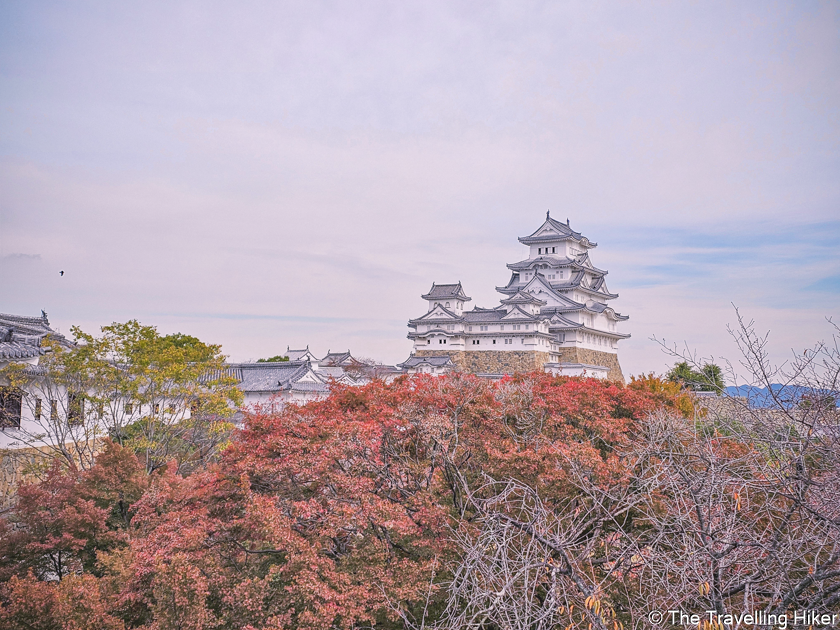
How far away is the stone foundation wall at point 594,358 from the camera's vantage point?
41.3 meters

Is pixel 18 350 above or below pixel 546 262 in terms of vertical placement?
below

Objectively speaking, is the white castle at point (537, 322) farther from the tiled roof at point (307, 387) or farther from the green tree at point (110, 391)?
the green tree at point (110, 391)

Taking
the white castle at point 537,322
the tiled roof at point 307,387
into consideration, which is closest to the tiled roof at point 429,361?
the white castle at point 537,322

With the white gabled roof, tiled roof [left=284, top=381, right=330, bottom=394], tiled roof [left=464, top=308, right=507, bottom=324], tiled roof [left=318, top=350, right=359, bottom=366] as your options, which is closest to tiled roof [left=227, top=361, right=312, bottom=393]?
tiled roof [left=284, top=381, right=330, bottom=394]

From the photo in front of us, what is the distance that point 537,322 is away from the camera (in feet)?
128

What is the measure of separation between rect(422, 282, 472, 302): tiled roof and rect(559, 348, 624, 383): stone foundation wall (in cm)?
822

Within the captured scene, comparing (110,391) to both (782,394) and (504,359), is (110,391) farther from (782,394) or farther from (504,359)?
(504,359)

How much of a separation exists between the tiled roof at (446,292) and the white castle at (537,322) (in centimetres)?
8

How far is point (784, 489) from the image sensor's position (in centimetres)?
449

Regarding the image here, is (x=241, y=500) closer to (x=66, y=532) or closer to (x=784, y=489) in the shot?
(x=66, y=532)

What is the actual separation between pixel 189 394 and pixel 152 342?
64.9 inches

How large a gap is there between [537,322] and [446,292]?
745 cm

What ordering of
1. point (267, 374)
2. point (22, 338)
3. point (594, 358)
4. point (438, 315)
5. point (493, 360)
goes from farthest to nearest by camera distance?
point (594, 358), point (438, 315), point (493, 360), point (267, 374), point (22, 338)

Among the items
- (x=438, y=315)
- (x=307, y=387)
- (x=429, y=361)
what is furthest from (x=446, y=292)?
(x=307, y=387)
